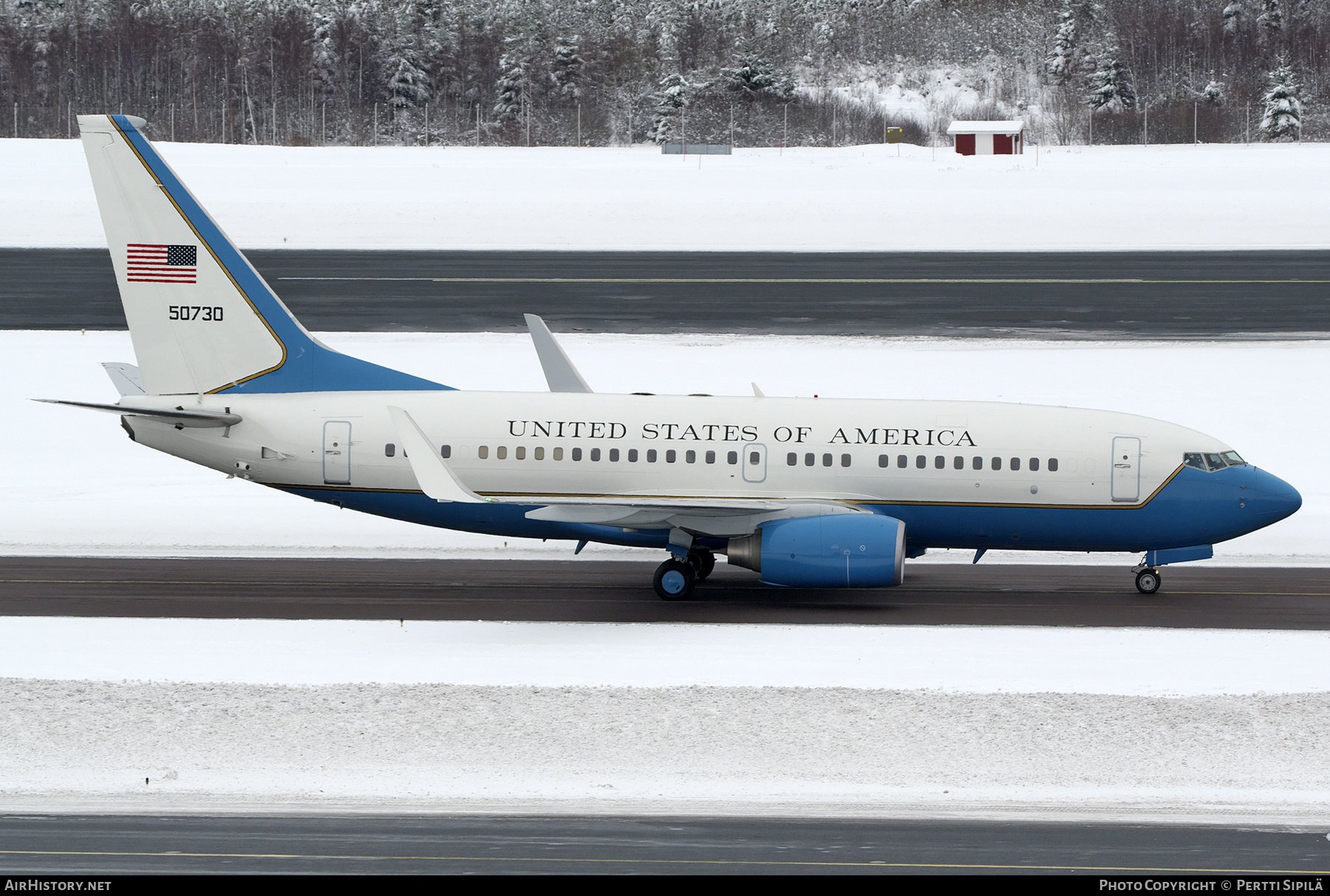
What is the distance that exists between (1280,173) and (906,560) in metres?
57.4

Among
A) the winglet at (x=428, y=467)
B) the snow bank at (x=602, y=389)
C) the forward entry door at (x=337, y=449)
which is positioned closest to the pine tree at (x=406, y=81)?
the snow bank at (x=602, y=389)

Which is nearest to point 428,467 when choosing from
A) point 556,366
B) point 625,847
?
point 556,366

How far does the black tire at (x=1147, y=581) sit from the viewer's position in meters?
26.6

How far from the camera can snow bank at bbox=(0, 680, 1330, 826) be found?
15.5m

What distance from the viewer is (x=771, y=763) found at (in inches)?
652

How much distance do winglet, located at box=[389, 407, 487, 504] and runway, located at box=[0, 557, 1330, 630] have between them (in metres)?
2.43

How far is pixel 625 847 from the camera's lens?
1401 cm

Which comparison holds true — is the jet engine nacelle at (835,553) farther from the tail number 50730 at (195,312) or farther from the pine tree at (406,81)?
the pine tree at (406,81)

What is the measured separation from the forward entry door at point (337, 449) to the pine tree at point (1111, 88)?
100m

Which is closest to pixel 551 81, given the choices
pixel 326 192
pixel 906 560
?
pixel 326 192

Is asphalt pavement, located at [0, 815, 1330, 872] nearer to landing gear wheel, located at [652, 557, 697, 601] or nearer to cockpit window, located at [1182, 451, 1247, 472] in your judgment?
landing gear wheel, located at [652, 557, 697, 601]

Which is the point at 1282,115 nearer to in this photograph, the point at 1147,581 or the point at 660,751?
the point at 1147,581

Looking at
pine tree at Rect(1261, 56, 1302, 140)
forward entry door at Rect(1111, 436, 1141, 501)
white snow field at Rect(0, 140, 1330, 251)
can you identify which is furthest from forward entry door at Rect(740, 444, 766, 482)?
pine tree at Rect(1261, 56, 1302, 140)

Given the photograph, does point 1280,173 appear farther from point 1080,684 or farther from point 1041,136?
point 1080,684
